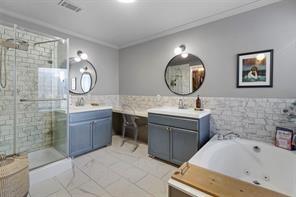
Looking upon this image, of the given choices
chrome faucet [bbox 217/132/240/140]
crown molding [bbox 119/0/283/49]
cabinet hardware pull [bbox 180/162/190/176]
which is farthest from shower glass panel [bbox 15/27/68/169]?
chrome faucet [bbox 217/132/240/140]

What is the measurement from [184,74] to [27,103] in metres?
2.88

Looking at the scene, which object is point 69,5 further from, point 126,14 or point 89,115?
point 89,115

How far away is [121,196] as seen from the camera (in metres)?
1.79

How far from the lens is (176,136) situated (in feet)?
7.89

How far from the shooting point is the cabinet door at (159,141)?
252 centimetres

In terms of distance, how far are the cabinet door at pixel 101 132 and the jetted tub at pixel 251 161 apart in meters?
2.02

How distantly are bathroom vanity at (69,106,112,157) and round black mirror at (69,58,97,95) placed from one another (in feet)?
2.03

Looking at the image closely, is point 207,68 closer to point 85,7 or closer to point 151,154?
point 151,154

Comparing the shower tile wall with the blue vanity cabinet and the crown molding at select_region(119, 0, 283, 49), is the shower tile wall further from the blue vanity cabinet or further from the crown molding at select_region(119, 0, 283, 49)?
the crown molding at select_region(119, 0, 283, 49)

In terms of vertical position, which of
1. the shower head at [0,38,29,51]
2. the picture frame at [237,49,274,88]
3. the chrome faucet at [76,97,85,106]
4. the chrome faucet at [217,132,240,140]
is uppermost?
the shower head at [0,38,29,51]

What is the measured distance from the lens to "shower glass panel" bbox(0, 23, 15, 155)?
90.8 inches

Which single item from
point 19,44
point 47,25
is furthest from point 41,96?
point 47,25

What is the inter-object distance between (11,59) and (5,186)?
196 cm

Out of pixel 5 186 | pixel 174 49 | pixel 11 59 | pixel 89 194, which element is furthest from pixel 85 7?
pixel 89 194
